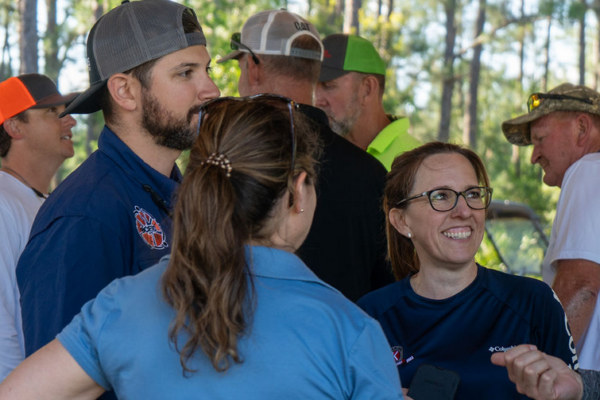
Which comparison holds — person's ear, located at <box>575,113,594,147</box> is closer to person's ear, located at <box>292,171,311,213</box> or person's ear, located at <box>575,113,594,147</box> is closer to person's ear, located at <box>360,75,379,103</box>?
person's ear, located at <box>360,75,379,103</box>

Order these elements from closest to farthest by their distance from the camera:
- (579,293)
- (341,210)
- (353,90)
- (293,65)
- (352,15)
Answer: (341,210) → (579,293) → (293,65) → (353,90) → (352,15)

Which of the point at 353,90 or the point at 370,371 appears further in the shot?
the point at 353,90

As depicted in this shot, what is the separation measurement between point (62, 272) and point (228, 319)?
71 centimetres

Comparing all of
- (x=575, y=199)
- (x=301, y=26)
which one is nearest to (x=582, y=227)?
(x=575, y=199)

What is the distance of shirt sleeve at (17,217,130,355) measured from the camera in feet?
6.38

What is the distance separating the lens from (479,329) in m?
2.31

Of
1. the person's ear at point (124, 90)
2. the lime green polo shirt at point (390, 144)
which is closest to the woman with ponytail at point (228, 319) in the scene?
the person's ear at point (124, 90)

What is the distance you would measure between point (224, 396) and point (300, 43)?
2.22m

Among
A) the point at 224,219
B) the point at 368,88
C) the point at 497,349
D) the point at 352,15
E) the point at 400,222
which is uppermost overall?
the point at 352,15

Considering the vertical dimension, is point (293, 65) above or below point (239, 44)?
below

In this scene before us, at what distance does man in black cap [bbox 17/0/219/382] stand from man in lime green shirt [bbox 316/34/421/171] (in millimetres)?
2122

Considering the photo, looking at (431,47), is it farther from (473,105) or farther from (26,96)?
(26,96)

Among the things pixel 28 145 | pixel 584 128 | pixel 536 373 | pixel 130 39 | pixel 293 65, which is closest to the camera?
pixel 536 373

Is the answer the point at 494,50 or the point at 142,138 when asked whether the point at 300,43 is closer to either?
the point at 142,138
